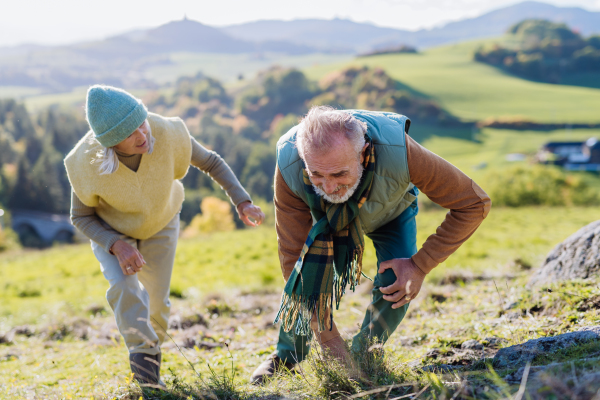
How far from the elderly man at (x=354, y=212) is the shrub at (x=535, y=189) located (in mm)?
30800

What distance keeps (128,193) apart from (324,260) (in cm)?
156

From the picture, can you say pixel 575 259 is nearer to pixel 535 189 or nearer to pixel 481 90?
pixel 535 189

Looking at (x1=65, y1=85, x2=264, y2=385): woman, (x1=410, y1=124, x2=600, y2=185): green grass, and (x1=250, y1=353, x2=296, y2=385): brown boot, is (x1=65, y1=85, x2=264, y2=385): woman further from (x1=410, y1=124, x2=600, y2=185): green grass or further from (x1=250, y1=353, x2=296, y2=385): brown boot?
(x1=410, y1=124, x2=600, y2=185): green grass

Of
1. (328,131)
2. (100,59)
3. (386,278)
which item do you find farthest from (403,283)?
(100,59)

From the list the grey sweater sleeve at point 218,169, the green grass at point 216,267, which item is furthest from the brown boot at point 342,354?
the green grass at point 216,267

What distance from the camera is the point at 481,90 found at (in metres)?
84.7

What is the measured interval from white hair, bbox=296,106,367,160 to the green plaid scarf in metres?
0.15

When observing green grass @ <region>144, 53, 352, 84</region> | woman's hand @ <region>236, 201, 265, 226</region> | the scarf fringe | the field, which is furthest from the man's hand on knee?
green grass @ <region>144, 53, 352, 84</region>

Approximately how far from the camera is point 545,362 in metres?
2.43

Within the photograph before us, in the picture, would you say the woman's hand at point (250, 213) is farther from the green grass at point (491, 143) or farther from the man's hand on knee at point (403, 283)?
the green grass at point (491, 143)

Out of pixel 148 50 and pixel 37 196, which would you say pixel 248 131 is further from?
pixel 148 50

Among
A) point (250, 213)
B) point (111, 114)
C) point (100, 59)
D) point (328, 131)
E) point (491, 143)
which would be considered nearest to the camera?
point (328, 131)

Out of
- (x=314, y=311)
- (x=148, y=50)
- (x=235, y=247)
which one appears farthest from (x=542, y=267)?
(x=148, y=50)

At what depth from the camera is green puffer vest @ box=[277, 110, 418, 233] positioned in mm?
2650
